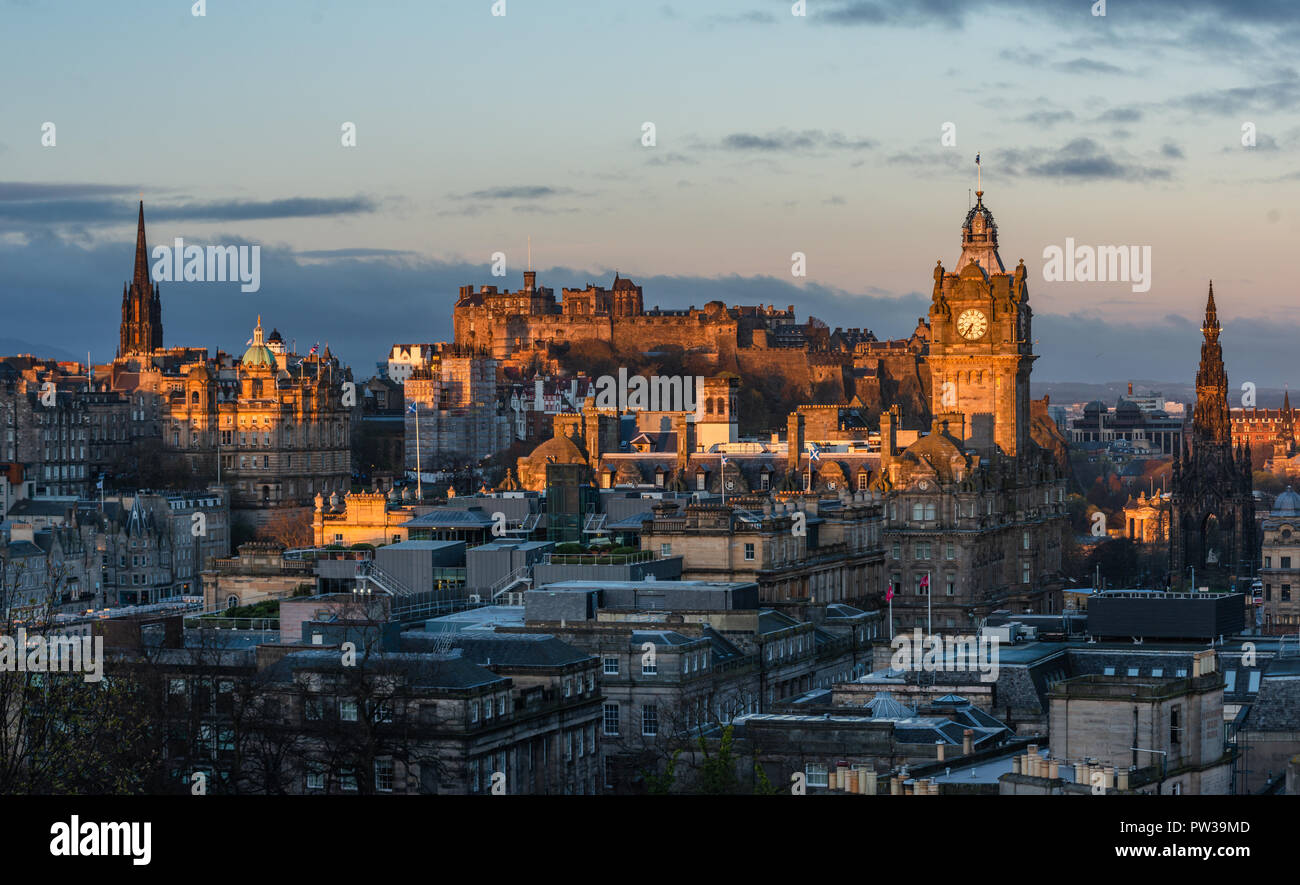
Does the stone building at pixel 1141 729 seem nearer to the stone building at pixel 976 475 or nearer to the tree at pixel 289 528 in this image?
the stone building at pixel 976 475

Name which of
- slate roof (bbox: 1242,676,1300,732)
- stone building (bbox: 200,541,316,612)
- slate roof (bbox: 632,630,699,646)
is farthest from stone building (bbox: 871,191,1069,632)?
slate roof (bbox: 1242,676,1300,732)

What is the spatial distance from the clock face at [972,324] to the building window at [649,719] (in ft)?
194

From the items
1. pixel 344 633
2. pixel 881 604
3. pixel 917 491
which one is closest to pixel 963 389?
pixel 917 491

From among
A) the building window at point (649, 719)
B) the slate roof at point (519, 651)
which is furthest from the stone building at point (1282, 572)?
the slate roof at point (519, 651)

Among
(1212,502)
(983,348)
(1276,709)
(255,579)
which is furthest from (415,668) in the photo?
(1212,502)

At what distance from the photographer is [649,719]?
238 ft

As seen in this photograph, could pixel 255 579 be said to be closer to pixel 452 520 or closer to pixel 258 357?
pixel 452 520

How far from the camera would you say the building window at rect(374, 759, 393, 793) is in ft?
194

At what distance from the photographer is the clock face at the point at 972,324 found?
12862 centimetres

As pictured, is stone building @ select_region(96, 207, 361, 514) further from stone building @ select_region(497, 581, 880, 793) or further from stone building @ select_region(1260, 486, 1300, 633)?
stone building @ select_region(497, 581, 880, 793)

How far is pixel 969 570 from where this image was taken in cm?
11612

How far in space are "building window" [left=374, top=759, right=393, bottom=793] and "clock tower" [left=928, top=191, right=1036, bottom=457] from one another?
70.3 meters
